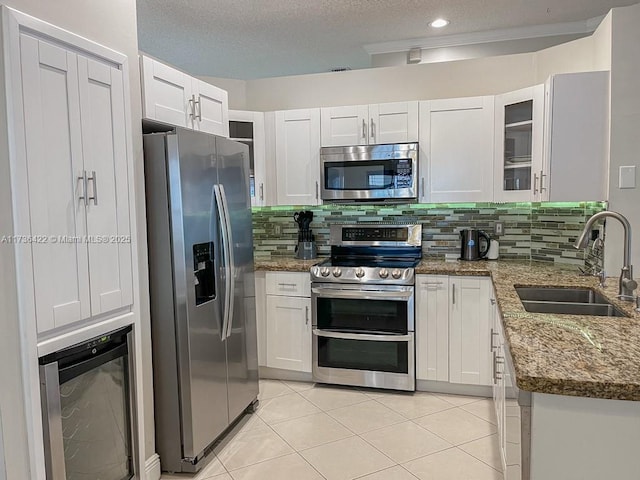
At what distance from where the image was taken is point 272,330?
376cm

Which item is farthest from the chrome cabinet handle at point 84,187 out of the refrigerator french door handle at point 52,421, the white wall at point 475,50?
the white wall at point 475,50

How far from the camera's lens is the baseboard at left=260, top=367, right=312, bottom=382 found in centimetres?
377

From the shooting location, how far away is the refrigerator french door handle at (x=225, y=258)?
269 centimetres

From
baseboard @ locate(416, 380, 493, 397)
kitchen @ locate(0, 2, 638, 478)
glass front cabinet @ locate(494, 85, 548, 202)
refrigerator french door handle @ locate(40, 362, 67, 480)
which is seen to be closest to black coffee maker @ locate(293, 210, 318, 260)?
kitchen @ locate(0, 2, 638, 478)

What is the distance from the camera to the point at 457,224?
393cm

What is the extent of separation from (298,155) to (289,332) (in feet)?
4.73

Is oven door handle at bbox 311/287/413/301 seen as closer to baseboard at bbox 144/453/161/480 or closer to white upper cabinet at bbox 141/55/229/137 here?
white upper cabinet at bbox 141/55/229/137

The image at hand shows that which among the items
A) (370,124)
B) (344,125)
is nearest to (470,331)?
(370,124)

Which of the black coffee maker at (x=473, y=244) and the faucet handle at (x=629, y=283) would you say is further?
the black coffee maker at (x=473, y=244)

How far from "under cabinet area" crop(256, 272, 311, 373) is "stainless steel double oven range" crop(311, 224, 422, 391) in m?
0.08

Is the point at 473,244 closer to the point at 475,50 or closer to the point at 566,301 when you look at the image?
the point at 566,301

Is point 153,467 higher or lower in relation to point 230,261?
lower

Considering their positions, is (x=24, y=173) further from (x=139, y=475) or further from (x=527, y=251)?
(x=527, y=251)

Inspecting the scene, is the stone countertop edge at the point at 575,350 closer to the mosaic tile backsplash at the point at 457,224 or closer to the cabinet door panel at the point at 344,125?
the mosaic tile backsplash at the point at 457,224
